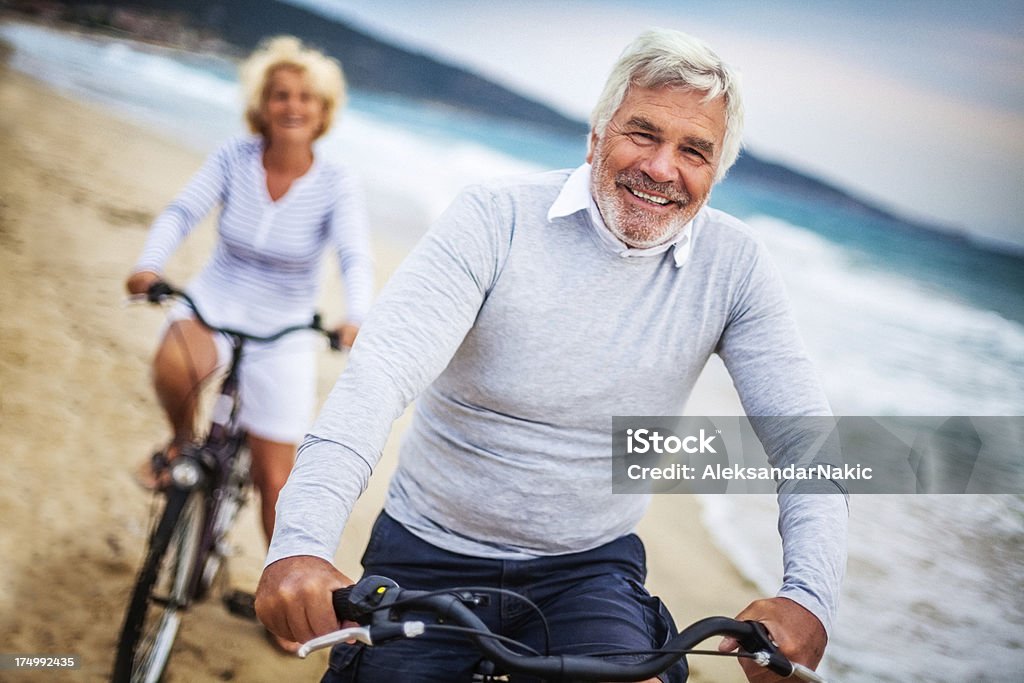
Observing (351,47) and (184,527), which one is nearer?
(184,527)

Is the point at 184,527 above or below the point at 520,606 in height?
below

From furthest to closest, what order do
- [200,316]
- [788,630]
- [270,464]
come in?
1. [270,464]
2. [200,316]
3. [788,630]

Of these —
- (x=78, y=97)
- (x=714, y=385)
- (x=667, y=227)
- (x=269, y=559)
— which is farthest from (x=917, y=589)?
(x=78, y=97)

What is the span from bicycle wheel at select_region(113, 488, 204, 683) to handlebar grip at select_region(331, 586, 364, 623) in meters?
1.23

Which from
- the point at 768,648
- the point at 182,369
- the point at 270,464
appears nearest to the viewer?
the point at 768,648

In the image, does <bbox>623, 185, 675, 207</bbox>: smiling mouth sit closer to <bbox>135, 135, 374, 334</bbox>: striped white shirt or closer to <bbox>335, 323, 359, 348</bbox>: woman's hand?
<bbox>335, 323, 359, 348</bbox>: woman's hand

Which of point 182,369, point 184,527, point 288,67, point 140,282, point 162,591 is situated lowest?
point 162,591

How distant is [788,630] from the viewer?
125 cm

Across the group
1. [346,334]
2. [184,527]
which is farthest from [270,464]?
[346,334]

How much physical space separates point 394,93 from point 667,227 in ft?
46.1

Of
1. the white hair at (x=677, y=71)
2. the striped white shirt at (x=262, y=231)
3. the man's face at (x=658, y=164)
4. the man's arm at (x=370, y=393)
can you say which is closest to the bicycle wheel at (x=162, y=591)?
the striped white shirt at (x=262, y=231)

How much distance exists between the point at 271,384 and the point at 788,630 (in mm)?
1824

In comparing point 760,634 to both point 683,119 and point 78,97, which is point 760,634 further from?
point 78,97

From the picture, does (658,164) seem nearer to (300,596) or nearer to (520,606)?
(520,606)
